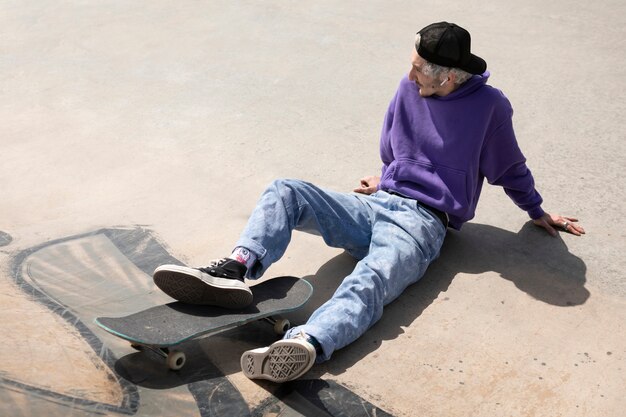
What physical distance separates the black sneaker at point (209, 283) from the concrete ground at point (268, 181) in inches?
8.3

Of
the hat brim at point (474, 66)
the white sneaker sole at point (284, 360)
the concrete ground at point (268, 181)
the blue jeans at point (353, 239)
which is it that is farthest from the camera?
the hat brim at point (474, 66)

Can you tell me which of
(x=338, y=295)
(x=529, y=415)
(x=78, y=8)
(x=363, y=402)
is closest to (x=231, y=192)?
(x=338, y=295)

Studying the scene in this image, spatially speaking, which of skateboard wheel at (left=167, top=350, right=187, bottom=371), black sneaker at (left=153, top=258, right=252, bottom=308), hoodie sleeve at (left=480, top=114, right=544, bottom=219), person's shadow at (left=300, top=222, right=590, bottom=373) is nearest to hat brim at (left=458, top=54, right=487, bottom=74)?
hoodie sleeve at (left=480, top=114, right=544, bottom=219)

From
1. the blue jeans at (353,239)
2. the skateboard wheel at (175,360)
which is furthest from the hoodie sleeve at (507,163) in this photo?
the skateboard wheel at (175,360)

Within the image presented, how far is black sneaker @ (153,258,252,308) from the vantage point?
3066 millimetres

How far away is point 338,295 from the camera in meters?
3.20

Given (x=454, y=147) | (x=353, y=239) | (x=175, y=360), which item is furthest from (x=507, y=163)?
(x=175, y=360)

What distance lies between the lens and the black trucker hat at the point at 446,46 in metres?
3.40

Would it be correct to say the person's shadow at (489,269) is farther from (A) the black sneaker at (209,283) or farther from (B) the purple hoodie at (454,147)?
(A) the black sneaker at (209,283)

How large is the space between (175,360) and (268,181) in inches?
73.1

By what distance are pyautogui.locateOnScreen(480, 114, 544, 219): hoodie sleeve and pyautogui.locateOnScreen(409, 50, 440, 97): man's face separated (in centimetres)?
34

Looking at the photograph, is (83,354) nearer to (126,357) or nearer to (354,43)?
(126,357)

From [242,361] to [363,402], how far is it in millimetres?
475

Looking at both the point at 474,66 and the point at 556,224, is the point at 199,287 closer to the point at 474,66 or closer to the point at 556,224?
the point at 474,66
